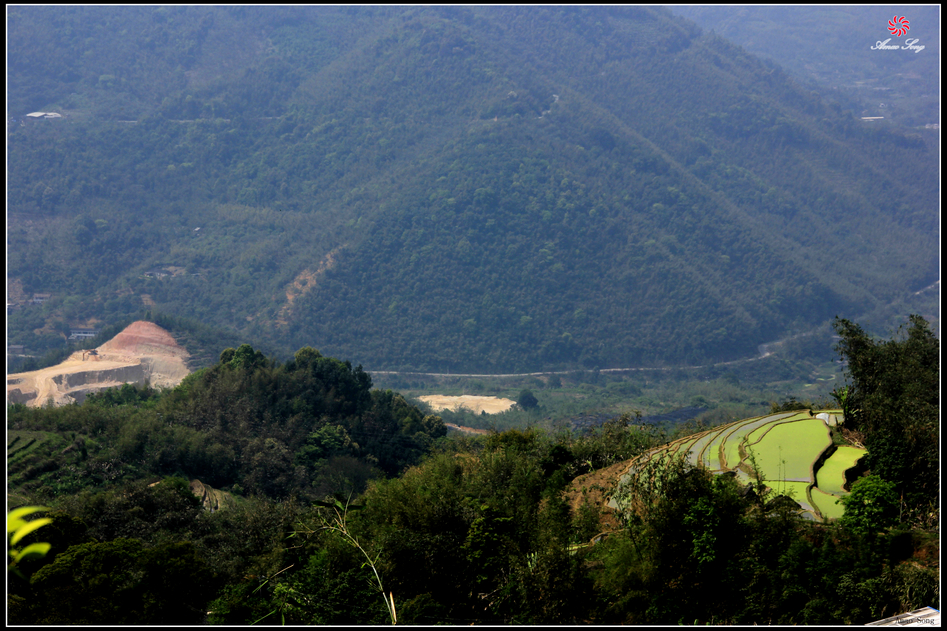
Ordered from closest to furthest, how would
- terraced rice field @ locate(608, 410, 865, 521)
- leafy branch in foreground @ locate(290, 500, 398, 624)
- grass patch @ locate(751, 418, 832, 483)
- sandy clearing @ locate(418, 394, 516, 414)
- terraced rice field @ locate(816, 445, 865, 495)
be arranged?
leafy branch in foreground @ locate(290, 500, 398, 624) → terraced rice field @ locate(608, 410, 865, 521) → terraced rice field @ locate(816, 445, 865, 495) → grass patch @ locate(751, 418, 832, 483) → sandy clearing @ locate(418, 394, 516, 414)

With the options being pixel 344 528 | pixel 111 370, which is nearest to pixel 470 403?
pixel 111 370

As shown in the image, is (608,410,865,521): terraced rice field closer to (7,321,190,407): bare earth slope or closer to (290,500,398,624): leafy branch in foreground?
(290,500,398,624): leafy branch in foreground

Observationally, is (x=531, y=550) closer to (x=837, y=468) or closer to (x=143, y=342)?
(x=837, y=468)

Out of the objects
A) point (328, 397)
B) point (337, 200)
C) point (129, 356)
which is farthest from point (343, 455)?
point (337, 200)

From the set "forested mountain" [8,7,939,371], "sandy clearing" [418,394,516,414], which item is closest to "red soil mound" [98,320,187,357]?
"forested mountain" [8,7,939,371]

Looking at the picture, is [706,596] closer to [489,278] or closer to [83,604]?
[83,604]

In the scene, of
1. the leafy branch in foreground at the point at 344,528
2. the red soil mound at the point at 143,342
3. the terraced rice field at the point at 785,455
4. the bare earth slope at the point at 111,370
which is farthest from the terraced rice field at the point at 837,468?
the red soil mound at the point at 143,342
